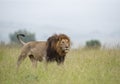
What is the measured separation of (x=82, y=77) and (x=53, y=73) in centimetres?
90

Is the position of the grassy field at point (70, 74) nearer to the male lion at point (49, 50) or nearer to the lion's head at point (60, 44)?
the male lion at point (49, 50)

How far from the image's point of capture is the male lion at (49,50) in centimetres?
1089

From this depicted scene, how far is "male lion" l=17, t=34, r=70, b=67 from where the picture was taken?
10.9 meters

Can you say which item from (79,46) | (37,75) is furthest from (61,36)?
(79,46)

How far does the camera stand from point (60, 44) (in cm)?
1092

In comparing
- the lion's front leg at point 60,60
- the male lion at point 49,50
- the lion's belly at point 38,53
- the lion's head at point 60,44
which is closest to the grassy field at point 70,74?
the lion's front leg at point 60,60

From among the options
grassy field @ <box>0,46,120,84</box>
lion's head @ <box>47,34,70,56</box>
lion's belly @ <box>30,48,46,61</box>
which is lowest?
grassy field @ <box>0,46,120,84</box>

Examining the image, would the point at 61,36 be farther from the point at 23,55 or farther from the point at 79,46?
the point at 79,46

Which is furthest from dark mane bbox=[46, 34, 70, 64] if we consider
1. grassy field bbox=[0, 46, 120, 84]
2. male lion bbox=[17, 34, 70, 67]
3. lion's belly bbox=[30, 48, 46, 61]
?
lion's belly bbox=[30, 48, 46, 61]

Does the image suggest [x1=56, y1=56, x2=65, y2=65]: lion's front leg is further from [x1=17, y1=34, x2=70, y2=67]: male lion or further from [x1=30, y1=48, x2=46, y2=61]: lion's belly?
[x1=30, y1=48, x2=46, y2=61]: lion's belly

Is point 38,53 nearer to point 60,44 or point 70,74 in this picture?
point 60,44

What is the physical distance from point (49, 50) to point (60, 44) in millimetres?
482

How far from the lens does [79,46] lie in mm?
15562

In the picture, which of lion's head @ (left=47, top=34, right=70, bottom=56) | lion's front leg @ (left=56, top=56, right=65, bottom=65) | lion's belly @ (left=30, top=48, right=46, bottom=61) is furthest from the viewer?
lion's belly @ (left=30, top=48, right=46, bottom=61)
